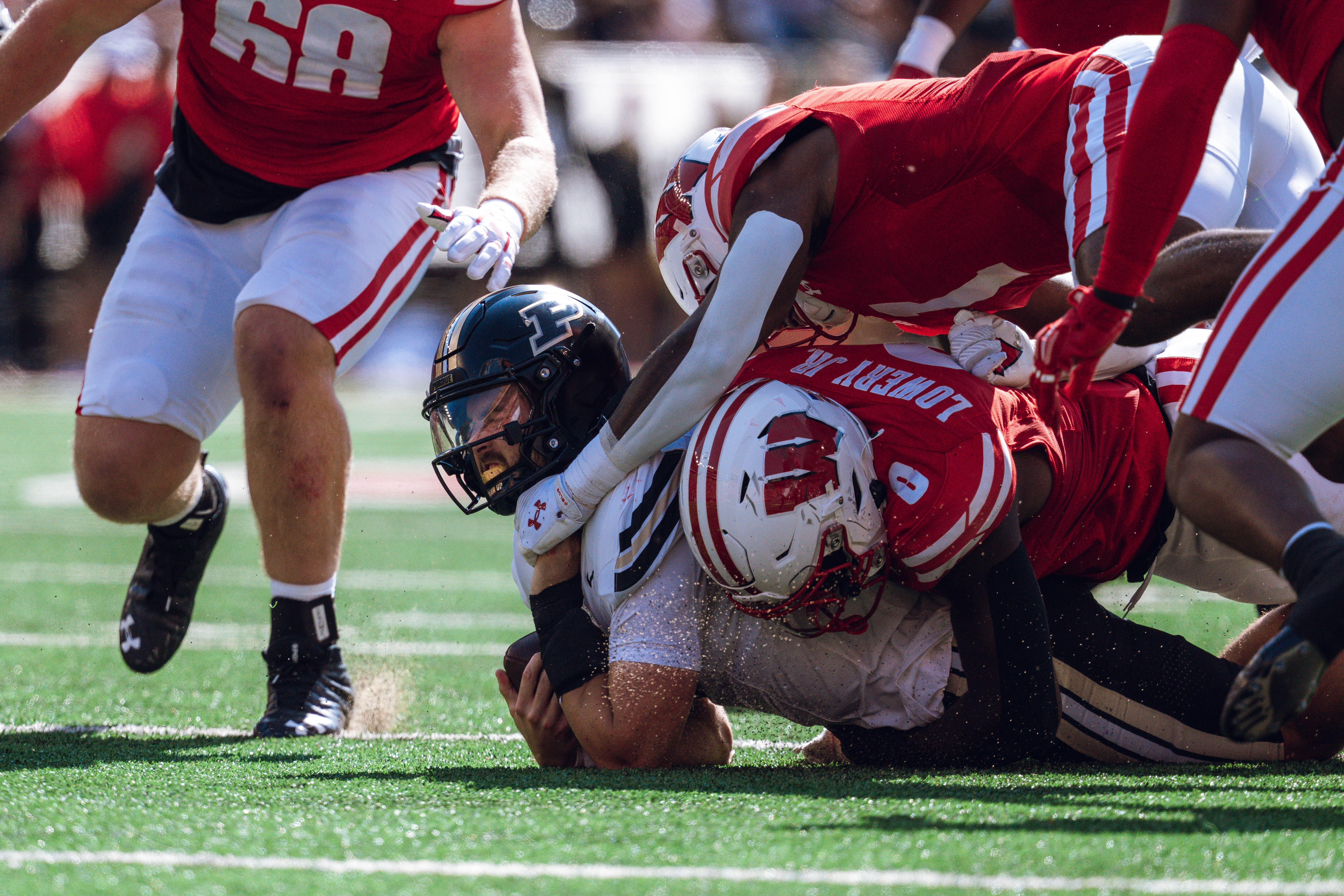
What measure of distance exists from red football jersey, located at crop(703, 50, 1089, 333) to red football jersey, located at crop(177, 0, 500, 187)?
91cm

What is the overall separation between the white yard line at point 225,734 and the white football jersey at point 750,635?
0.38 m

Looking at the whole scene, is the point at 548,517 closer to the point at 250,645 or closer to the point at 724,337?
the point at 724,337

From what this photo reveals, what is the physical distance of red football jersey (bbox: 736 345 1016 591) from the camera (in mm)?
2141

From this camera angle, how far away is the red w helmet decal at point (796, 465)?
212 centimetres

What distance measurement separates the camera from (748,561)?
84.0 inches

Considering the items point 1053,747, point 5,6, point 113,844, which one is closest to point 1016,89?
point 1053,747

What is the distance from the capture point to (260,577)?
Answer: 5.37 m

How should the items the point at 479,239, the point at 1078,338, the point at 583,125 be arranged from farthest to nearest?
the point at 583,125, the point at 479,239, the point at 1078,338

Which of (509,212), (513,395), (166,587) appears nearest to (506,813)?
(513,395)

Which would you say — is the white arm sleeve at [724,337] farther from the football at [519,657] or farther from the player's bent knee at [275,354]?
the player's bent knee at [275,354]

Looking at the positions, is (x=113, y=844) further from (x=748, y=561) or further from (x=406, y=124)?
(x=406, y=124)

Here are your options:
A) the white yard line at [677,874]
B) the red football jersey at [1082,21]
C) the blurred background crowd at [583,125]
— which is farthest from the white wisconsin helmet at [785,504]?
the blurred background crowd at [583,125]

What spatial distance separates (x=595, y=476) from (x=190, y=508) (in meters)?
1.42

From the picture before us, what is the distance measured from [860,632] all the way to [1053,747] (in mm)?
383
